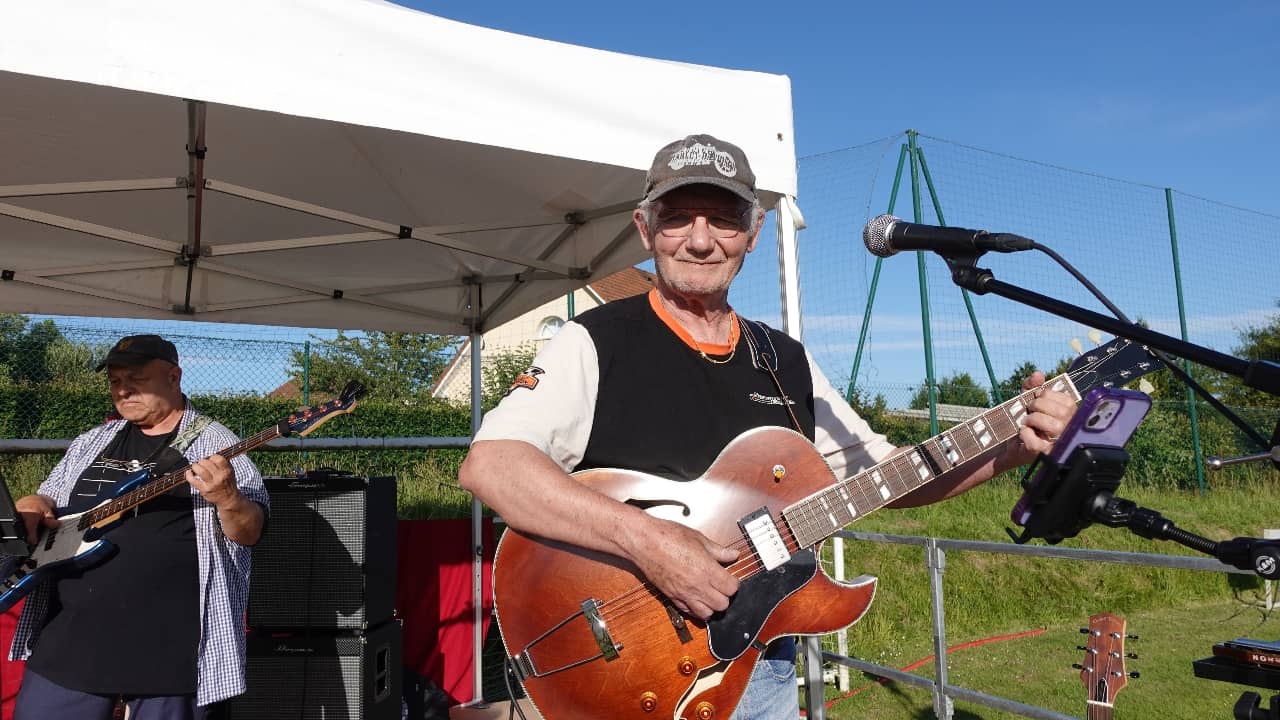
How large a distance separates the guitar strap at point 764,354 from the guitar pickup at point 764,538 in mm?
276

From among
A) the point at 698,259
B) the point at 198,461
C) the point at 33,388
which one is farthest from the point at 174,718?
the point at 33,388

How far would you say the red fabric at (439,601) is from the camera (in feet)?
17.4

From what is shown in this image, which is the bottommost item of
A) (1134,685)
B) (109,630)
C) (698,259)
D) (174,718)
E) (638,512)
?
(1134,685)

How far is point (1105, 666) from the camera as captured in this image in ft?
9.95

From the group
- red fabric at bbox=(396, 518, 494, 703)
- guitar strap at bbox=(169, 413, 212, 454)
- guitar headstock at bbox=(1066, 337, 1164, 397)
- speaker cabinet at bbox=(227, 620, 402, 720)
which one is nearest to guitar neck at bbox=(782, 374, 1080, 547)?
guitar headstock at bbox=(1066, 337, 1164, 397)

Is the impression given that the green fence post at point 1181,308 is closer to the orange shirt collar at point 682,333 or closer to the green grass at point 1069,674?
the green grass at point 1069,674

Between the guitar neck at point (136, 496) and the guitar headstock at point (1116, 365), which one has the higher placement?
the guitar headstock at point (1116, 365)

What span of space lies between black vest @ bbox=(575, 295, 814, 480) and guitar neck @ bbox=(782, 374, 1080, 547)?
0.22 meters

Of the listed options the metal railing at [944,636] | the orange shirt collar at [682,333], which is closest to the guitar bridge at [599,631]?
the orange shirt collar at [682,333]

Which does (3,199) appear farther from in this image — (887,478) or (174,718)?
(887,478)

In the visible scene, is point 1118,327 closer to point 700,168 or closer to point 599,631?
point 700,168

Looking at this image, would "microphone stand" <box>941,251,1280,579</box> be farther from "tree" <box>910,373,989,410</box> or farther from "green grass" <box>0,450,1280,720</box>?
"tree" <box>910,373,989,410</box>

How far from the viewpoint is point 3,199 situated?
149 inches

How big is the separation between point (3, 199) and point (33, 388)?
6469mm
